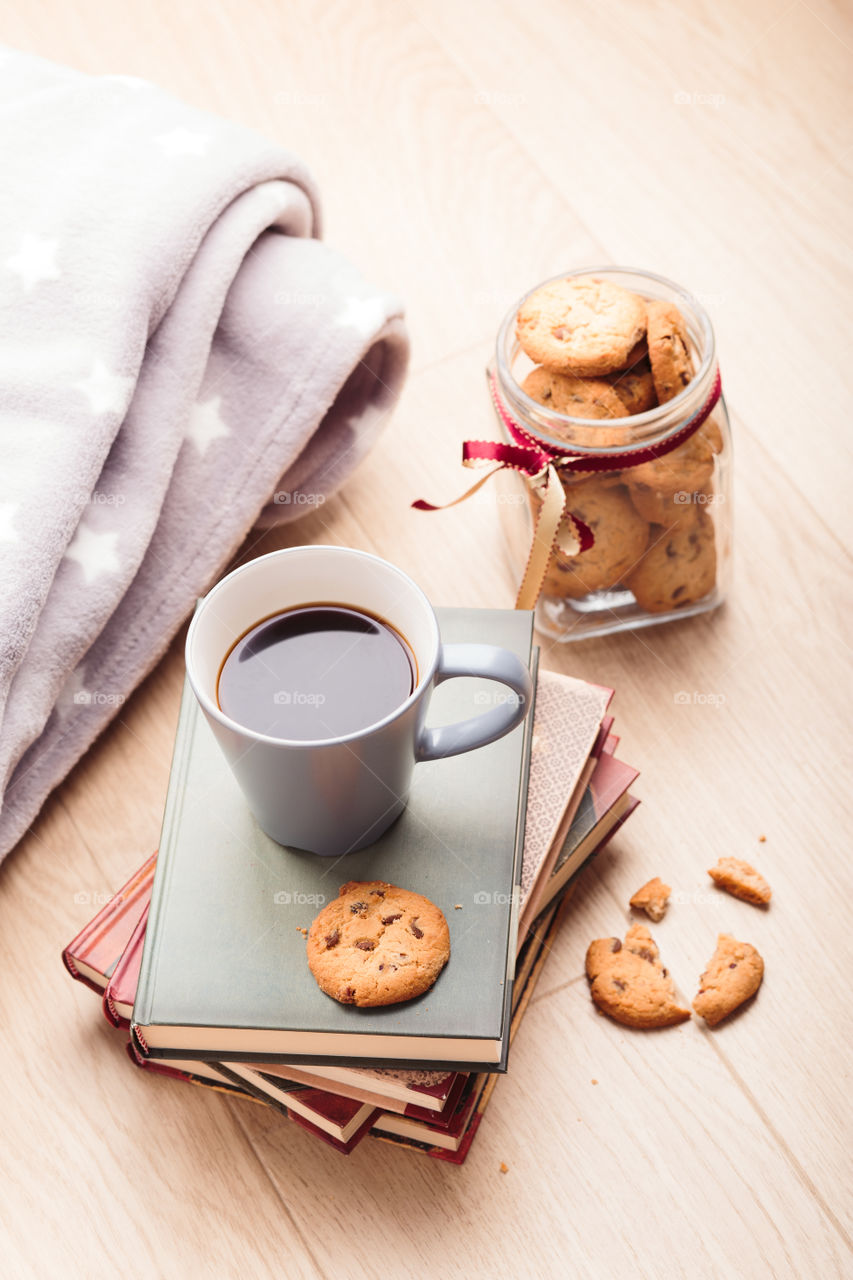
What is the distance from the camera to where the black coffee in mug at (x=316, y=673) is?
572mm

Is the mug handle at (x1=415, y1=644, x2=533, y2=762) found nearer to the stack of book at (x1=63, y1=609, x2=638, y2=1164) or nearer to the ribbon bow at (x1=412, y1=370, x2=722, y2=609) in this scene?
the stack of book at (x1=63, y1=609, x2=638, y2=1164)

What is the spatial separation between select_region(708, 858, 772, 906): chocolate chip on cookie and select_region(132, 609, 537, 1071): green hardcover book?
0.16m

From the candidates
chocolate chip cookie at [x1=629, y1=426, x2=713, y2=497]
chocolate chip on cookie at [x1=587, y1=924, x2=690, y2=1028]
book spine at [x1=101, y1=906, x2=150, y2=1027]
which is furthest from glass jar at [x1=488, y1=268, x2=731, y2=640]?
book spine at [x1=101, y1=906, x2=150, y2=1027]

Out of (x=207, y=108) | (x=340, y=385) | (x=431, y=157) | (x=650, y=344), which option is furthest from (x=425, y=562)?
(x=207, y=108)

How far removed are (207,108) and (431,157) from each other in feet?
0.75

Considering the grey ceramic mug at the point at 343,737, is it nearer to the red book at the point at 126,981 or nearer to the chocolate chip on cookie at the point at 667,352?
the red book at the point at 126,981

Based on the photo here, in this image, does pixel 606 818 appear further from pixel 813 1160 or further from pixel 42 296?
pixel 42 296

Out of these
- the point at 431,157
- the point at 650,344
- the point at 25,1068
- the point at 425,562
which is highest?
the point at 650,344

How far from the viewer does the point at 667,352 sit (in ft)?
2.27

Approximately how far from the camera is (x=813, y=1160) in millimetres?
650

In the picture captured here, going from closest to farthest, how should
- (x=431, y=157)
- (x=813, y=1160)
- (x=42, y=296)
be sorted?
(x=813, y=1160), (x=42, y=296), (x=431, y=157)

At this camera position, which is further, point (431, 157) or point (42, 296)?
point (431, 157)

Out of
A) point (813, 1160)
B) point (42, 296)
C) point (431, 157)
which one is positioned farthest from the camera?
point (431, 157)

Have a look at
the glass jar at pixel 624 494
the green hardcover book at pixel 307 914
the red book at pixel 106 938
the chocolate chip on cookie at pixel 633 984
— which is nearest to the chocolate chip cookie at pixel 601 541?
the glass jar at pixel 624 494
